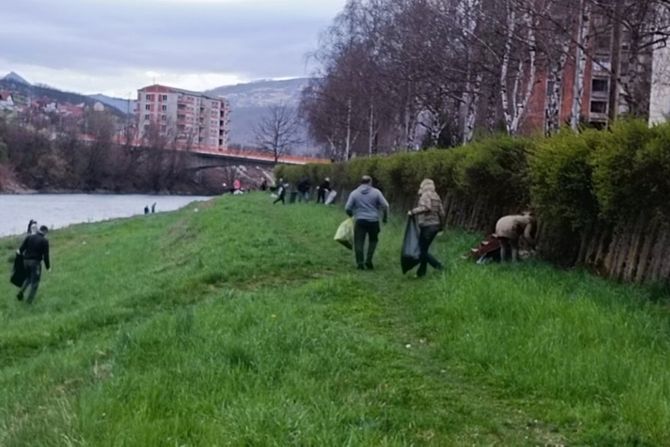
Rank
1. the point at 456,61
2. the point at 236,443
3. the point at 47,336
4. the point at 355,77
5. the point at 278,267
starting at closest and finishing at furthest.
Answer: the point at 236,443 < the point at 47,336 < the point at 278,267 < the point at 456,61 < the point at 355,77

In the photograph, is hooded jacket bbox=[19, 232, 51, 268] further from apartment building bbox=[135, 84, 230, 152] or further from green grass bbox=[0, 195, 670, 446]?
apartment building bbox=[135, 84, 230, 152]

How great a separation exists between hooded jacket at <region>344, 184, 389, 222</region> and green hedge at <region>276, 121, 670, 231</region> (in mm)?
2899

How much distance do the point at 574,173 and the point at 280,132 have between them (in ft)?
342

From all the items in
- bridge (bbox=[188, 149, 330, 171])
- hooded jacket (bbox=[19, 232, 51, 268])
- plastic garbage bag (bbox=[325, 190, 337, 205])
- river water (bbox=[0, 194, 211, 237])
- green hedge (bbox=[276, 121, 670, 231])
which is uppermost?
bridge (bbox=[188, 149, 330, 171])

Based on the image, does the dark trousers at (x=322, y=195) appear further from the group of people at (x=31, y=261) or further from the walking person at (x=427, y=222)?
the walking person at (x=427, y=222)

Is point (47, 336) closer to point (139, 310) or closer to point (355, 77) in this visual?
point (139, 310)

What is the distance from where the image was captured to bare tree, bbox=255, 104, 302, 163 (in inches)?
4471

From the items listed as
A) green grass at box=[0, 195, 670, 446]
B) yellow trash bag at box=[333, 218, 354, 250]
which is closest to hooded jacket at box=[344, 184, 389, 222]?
yellow trash bag at box=[333, 218, 354, 250]

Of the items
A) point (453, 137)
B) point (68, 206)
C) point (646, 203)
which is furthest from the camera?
point (68, 206)

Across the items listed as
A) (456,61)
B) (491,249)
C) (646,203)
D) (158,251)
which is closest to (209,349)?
(646,203)

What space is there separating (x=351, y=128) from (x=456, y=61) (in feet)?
91.4

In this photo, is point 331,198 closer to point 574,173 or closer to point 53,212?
point 53,212

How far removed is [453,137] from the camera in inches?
1716

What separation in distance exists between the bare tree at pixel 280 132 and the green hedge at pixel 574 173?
3570 inches
